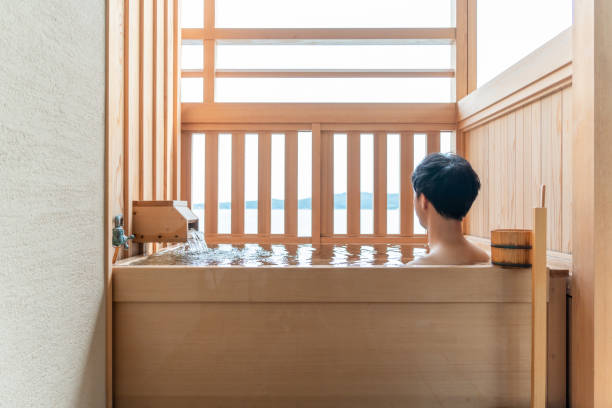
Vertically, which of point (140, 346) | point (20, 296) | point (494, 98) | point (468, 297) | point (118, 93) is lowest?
point (140, 346)

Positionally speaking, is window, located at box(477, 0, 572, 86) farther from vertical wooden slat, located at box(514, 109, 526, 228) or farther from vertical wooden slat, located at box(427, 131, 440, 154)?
vertical wooden slat, located at box(427, 131, 440, 154)

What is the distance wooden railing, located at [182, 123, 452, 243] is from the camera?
3125 millimetres

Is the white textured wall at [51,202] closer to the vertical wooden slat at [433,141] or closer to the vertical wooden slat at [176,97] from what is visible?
the vertical wooden slat at [176,97]

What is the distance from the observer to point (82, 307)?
1254 mm

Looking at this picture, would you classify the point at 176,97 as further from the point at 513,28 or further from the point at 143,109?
the point at 513,28

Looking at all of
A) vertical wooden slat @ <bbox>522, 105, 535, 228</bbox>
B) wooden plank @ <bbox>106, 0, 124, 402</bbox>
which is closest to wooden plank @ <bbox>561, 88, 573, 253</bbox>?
vertical wooden slat @ <bbox>522, 105, 535, 228</bbox>

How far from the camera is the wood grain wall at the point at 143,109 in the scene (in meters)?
1.60

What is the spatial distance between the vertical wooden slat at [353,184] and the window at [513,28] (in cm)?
111

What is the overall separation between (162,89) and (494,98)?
7.17ft

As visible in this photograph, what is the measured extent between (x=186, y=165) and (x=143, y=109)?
47.8 inches

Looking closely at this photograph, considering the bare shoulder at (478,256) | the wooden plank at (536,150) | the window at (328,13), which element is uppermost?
the window at (328,13)

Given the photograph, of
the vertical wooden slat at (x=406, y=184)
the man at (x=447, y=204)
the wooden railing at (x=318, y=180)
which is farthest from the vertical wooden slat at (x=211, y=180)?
the man at (x=447, y=204)

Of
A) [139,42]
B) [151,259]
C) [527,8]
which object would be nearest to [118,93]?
[139,42]

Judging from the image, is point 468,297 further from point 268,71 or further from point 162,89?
point 268,71
